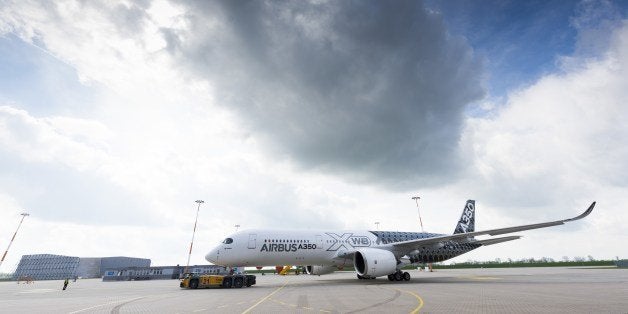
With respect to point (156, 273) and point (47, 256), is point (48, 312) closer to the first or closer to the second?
point (156, 273)

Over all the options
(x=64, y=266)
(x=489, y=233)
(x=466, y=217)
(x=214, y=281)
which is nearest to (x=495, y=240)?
(x=489, y=233)

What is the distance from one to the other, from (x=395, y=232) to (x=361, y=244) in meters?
5.40

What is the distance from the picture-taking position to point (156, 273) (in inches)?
2921

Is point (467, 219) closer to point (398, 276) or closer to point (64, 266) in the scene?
point (398, 276)

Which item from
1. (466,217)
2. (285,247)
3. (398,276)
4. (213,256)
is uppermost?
(466,217)

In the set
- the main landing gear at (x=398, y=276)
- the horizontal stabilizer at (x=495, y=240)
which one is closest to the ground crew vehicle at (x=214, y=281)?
the main landing gear at (x=398, y=276)

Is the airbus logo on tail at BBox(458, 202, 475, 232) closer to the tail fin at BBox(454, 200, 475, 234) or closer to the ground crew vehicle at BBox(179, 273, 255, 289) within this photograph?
the tail fin at BBox(454, 200, 475, 234)

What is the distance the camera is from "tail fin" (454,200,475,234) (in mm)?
39878

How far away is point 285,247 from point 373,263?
7.49 metres

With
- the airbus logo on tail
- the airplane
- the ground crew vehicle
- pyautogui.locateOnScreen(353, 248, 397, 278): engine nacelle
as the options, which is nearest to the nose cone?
the airplane

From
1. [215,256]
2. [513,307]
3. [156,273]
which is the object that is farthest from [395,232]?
[156,273]

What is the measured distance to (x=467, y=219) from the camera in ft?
134

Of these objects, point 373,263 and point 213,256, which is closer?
point 213,256

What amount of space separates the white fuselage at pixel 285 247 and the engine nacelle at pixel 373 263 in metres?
2.33
